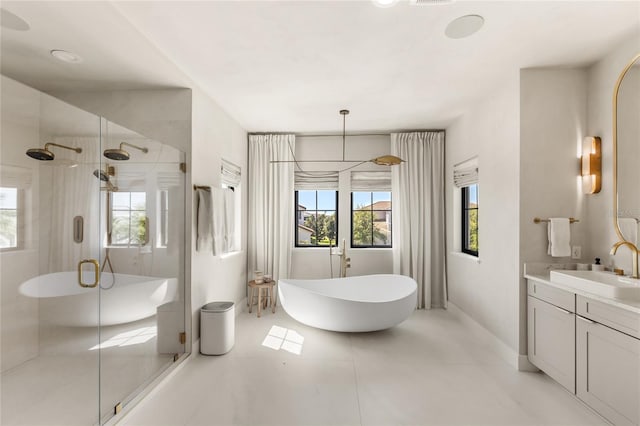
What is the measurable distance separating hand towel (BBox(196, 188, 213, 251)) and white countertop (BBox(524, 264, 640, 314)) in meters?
2.92

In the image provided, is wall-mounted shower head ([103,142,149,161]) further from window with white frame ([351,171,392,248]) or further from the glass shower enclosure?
window with white frame ([351,171,392,248])

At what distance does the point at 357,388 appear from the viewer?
2277 mm

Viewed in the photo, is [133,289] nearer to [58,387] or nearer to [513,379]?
[58,387]

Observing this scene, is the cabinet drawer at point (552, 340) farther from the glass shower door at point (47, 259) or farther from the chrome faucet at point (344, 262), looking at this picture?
the glass shower door at point (47, 259)

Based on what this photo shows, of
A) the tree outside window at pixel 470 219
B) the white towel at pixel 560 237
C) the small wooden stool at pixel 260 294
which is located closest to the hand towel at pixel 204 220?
the small wooden stool at pixel 260 294

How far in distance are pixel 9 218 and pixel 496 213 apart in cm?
357

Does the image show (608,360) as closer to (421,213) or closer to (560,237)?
(560,237)

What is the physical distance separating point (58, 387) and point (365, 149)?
13.5 ft

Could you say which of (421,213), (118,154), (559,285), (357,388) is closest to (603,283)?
(559,285)

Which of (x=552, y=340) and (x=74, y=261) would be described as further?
(x=552, y=340)

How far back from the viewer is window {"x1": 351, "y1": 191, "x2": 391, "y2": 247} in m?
4.62

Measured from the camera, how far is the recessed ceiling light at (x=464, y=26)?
1863 millimetres

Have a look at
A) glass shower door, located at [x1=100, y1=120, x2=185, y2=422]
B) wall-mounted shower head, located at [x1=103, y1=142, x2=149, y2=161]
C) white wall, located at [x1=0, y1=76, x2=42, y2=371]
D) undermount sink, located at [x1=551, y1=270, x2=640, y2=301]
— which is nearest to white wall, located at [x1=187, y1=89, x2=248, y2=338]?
glass shower door, located at [x1=100, y1=120, x2=185, y2=422]

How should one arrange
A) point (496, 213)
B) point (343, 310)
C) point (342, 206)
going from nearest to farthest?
point (496, 213), point (343, 310), point (342, 206)
